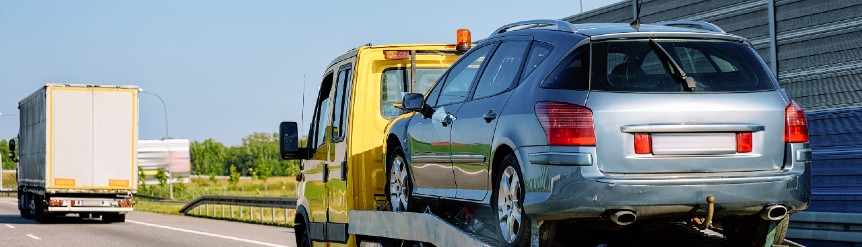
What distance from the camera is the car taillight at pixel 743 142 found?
5402 millimetres

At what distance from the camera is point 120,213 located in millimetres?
32750

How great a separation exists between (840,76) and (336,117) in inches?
484

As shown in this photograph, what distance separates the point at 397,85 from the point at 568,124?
155 inches

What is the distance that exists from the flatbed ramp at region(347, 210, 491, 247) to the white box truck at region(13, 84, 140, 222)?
74.5 feet

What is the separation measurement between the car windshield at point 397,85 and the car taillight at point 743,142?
Result: 4.03 m

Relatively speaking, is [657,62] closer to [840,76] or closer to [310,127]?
[310,127]

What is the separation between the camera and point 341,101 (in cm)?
952

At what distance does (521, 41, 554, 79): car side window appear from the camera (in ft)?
19.9

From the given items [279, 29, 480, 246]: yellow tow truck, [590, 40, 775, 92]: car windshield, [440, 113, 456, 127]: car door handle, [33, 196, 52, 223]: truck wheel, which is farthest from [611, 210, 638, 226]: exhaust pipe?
[33, 196, 52, 223]: truck wheel

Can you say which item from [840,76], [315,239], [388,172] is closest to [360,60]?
[388,172]

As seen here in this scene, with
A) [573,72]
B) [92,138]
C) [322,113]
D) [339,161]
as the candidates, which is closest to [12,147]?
[92,138]

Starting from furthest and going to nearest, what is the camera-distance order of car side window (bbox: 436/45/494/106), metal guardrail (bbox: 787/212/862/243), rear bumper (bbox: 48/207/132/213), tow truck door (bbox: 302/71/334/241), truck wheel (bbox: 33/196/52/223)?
1. truck wheel (bbox: 33/196/52/223)
2. rear bumper (bbox: 48/207/132/213)
3. tow truck door (bbox: 302/71/334/241)
4. metal guardrail (bbox: 787/212/862/243)
5. car side window (bbox: 436/45/494/106)

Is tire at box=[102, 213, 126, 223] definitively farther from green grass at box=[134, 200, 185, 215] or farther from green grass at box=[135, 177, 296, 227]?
green grass at box=[134, 200, 185, 215]

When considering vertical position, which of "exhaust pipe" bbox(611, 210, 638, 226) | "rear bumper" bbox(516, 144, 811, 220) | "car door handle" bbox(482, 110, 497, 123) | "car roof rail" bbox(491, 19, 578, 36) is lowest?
"exhaust pipe" bbox(611, 210, 638, 226)
